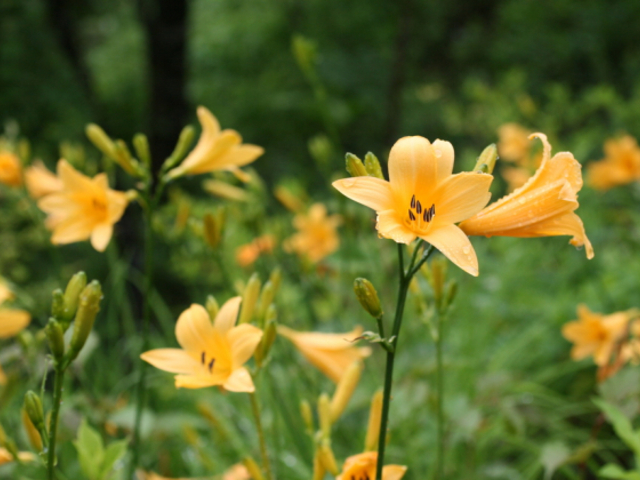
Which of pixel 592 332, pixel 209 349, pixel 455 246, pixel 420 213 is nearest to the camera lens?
pixel 455 246

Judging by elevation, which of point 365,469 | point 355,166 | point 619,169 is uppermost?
point 619,169

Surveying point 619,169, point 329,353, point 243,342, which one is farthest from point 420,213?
point 619,169

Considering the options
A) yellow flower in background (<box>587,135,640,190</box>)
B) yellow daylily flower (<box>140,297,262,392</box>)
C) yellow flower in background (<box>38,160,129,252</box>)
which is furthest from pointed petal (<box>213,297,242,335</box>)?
yellow flower in background (<box>587,135,640,190</box>)

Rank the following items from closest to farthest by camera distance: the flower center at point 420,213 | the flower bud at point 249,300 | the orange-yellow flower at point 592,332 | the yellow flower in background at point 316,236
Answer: the flower center at point 420,213 → the flower bud at point 249,300 → the orange-yellow flower at point 592,332 → the yellow flower in background at point 316,236

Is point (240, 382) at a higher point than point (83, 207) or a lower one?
lower

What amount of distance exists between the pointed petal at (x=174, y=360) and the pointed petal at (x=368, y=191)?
368 millimetres

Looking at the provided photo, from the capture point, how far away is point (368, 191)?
2.19ft

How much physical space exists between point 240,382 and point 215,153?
0.61m

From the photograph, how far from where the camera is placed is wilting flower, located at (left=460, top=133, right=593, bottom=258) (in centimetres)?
70

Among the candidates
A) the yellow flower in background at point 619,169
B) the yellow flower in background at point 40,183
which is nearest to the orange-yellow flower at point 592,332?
the yellow flower in background at point 619,169

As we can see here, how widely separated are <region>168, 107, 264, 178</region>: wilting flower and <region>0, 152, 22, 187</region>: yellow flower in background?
2.14 ft

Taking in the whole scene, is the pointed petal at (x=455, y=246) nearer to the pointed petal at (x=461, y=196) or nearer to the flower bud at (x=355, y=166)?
the pointed petal at (x=461, y=196)

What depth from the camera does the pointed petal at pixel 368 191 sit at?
65cm

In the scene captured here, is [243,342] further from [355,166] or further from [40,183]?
[40,183]
